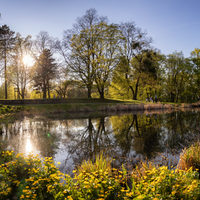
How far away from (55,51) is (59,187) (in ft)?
124

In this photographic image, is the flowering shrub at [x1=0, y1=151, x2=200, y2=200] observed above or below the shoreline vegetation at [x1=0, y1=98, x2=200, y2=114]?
below

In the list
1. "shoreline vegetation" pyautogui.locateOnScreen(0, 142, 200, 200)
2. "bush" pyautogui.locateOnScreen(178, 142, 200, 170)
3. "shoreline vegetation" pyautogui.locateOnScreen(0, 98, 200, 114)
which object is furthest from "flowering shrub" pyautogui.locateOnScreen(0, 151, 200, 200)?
"shoreline vegetation" pyautogui.locateOnScreen(0, 98, 200, 114)

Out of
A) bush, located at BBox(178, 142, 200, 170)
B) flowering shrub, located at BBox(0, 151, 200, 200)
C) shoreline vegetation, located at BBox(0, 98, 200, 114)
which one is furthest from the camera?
shoreline vegetation, located at BBox(0, 98, 200, 114)

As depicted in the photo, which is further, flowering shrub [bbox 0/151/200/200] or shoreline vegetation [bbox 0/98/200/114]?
shoreline vegetation [bbox 0/98/200/114]

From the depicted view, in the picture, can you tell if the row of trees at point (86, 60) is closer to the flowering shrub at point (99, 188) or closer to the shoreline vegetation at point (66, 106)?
the shoreline vegetation at point (66, 106)

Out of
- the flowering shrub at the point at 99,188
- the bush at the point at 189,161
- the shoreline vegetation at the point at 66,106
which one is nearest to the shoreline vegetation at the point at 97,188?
the flowering shrub at the point at 99,188

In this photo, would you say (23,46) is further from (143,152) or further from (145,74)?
(143,152)

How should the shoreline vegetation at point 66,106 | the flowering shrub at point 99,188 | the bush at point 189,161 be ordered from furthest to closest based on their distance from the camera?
the shoreline vegetation at point 66,106
the bush at point 189,161
the flowering shrub at point 99,188

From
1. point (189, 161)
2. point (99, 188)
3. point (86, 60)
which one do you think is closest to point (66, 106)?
point (86, 60)

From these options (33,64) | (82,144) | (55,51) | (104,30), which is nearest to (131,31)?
(104,30)

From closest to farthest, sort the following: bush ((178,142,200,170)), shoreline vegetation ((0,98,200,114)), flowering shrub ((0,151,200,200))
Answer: flowering shrub ((0,151,200,200)) < bush ((178,142,200,170)) < shoreline vegetation ((0,98,200,114))

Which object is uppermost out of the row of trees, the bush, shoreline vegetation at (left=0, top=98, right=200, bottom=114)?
the row of trees

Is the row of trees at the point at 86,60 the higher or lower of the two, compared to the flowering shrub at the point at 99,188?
higher

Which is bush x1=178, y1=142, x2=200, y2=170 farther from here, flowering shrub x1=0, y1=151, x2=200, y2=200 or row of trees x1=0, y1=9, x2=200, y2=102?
row of trees x1=0, y1=9, x2=200, y2=102
